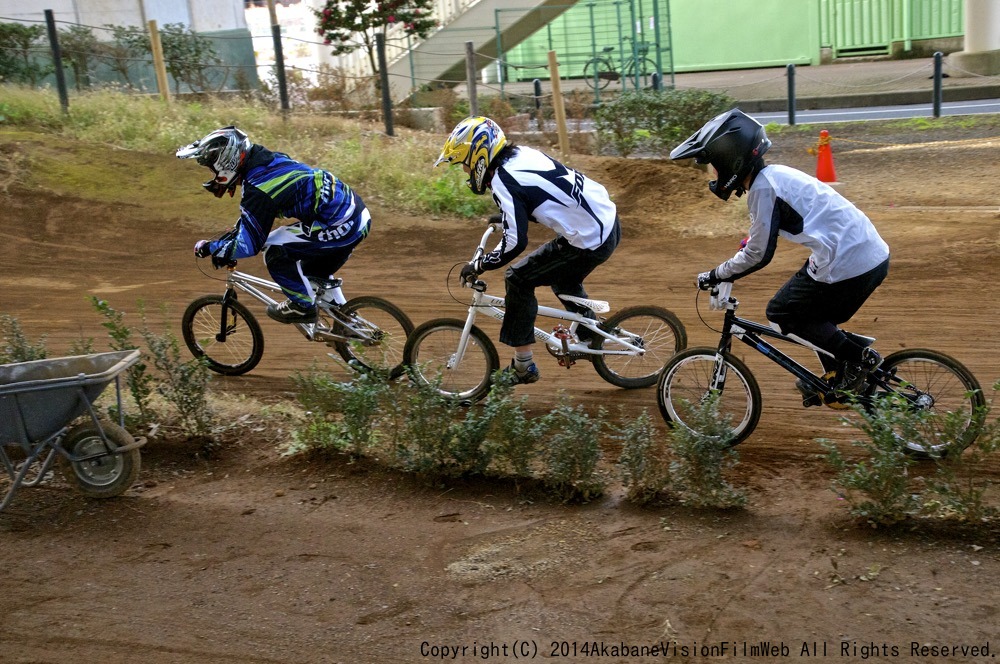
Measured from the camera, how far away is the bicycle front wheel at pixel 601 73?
73.3ft

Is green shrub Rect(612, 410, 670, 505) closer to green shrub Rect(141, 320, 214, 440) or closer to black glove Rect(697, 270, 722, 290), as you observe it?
black glove Rect(697, 270, 722, 290)

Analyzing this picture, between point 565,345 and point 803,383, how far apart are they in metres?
1.81

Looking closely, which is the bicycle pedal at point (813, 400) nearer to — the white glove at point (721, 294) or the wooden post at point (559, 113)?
the white glove at point (721, 294)

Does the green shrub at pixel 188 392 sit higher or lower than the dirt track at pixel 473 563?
higher

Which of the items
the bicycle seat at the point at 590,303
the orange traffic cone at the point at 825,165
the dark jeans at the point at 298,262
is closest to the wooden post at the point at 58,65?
the dark jeans at the point at 298,262

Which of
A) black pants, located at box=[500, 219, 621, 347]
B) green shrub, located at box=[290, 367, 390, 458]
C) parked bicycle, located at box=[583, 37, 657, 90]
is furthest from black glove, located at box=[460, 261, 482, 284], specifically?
parked bicycle, located at box=[583, 37, 657, 90]

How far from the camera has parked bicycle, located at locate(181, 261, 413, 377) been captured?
7.50 m

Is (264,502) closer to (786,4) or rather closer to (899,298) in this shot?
(899,298)

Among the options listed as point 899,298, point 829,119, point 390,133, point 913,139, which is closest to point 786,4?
point 829,119

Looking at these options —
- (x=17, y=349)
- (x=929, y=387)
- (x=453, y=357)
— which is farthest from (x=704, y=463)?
(x=17, y=349)

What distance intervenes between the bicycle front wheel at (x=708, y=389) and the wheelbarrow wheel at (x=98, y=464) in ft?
10.9

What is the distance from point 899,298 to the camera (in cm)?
875

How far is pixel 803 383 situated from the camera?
19.2 feet

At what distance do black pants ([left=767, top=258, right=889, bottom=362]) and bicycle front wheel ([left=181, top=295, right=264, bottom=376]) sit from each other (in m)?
4.30
